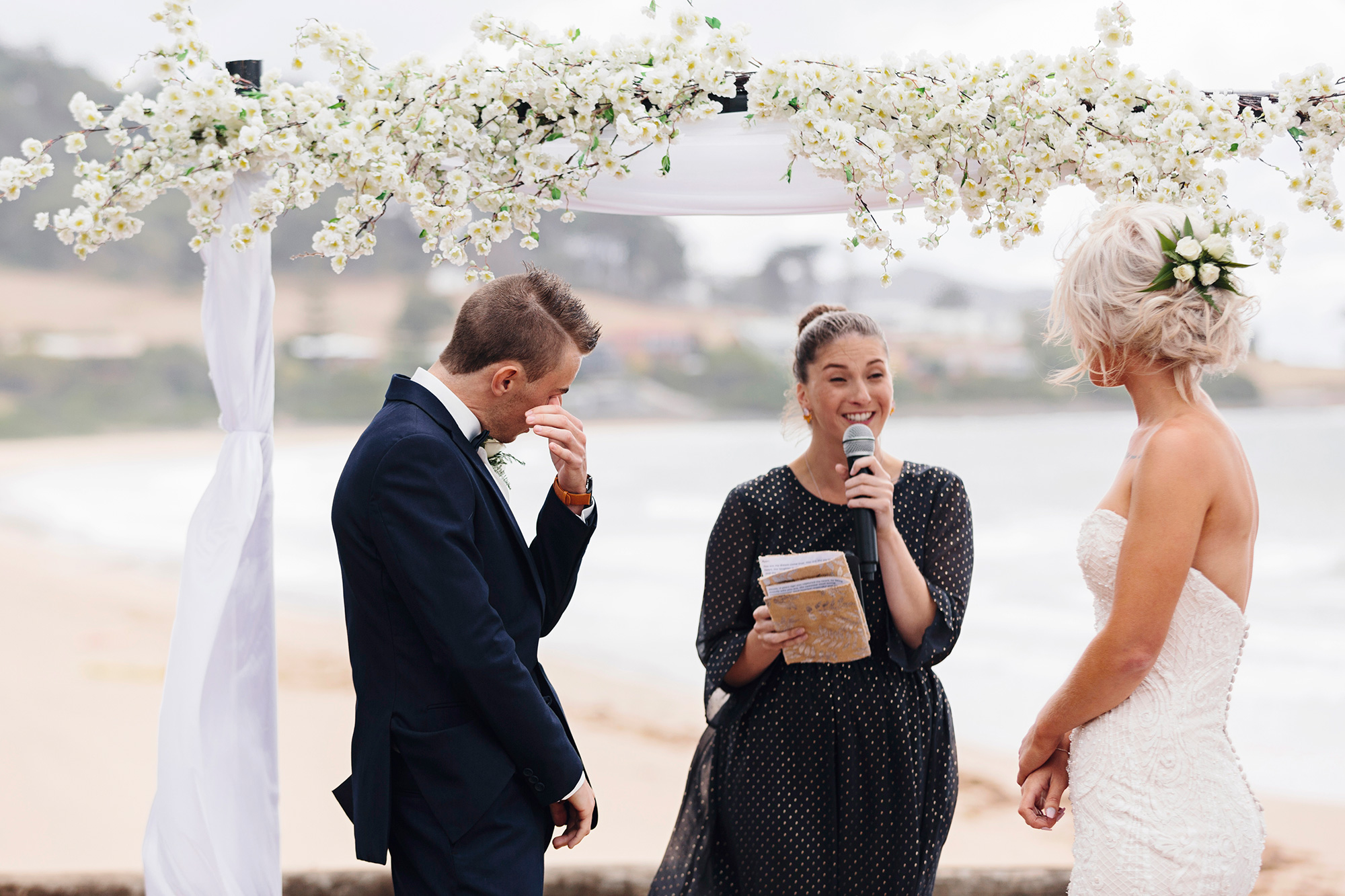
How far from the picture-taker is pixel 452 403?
2.03 meters

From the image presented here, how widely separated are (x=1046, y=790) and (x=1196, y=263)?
40.4 inches

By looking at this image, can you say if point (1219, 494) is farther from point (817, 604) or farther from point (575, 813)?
point (575, 813)

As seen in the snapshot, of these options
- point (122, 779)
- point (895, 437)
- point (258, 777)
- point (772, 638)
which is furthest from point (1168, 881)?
point (895, 437)

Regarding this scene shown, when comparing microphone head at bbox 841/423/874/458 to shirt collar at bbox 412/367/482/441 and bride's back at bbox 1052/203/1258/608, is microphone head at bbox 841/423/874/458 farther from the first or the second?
shirt collar at bbox 412/367/482/441

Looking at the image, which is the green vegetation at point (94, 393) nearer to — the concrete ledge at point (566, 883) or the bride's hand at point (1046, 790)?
the concrete ledge at point (566, 883)

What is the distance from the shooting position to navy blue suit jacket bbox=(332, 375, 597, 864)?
1.86 m

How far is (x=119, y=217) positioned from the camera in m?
2.24

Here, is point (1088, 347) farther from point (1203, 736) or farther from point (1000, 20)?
point (1000, 20)

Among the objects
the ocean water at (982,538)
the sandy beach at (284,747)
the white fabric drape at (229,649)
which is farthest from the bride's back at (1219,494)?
the ocean water at (982,538)

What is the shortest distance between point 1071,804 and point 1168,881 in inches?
9.4

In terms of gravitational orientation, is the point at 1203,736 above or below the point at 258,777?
above

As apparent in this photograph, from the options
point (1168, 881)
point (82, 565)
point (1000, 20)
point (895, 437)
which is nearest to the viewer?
point (1168, 881)

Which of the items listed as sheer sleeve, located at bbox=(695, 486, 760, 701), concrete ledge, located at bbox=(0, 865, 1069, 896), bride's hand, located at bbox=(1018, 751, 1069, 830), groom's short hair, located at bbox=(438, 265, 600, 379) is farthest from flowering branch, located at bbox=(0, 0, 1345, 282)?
concrete ledge, located at bbox=(0, 865, 1069, 896)

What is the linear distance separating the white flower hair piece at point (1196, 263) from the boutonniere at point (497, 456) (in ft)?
4.08
